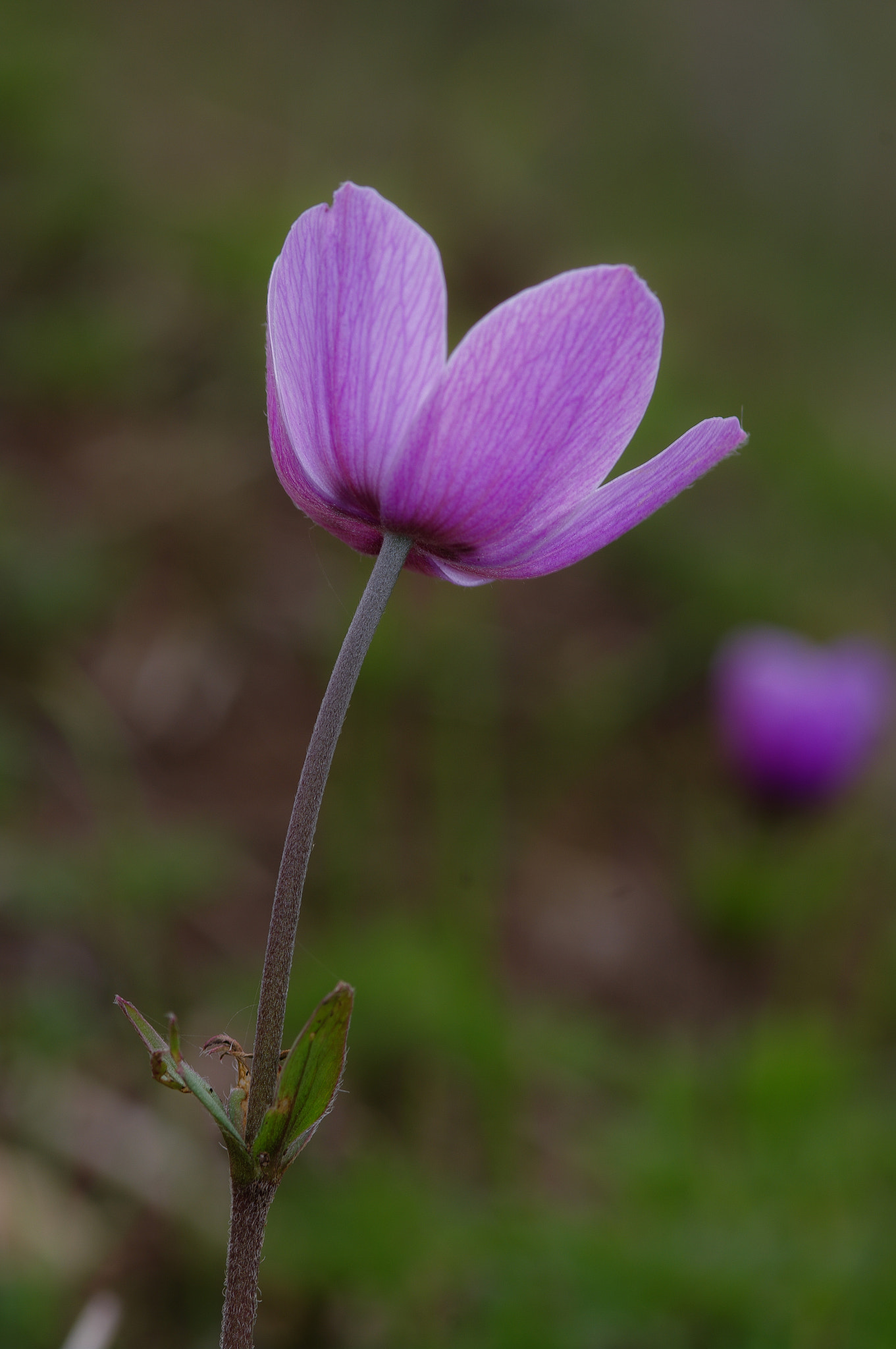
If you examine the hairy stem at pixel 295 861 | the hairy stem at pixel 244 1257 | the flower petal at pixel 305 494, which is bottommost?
the hairy stem at pixel 244 1257

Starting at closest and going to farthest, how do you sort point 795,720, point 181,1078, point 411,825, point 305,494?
point 181,1078 < point 305,494 < point 795,720 < point 411,825

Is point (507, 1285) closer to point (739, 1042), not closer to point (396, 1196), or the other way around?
point (396, 1196)

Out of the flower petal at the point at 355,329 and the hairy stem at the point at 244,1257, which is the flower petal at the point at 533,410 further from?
the hairy stem at the point at 244,1257

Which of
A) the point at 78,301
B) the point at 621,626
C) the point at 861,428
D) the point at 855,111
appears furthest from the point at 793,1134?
the point at 855,111

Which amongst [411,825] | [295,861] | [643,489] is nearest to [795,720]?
[411,825]

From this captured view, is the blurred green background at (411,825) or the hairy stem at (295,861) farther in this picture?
the blurred green background at (411,825)

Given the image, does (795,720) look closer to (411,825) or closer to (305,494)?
(411,825)

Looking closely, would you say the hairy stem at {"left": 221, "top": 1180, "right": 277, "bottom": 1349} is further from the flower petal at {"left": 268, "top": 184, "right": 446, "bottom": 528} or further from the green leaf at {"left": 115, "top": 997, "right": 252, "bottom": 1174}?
the flower petal at {"left": 268, "top": 184, "right": 446, "bottom": 528}

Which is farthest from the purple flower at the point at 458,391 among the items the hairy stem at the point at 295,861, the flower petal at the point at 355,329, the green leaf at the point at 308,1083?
the green leaf at the point at 308,1083
